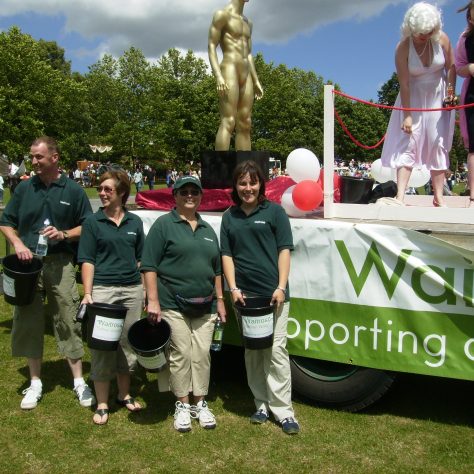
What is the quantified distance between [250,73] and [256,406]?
395 centimetres

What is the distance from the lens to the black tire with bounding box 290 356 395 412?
357cm

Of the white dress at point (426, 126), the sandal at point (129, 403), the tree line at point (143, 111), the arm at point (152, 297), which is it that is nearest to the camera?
the arm at point (152, 297)

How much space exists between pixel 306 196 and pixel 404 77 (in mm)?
1386

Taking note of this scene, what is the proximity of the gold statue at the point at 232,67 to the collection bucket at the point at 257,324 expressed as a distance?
2.98m

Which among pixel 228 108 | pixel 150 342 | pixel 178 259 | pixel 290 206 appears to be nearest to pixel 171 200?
pixel 290 206

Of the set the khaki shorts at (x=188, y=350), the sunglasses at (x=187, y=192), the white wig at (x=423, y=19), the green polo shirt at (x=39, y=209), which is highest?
the white wig at (x=423, y=19)

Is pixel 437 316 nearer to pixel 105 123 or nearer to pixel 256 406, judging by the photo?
pixel 256 406

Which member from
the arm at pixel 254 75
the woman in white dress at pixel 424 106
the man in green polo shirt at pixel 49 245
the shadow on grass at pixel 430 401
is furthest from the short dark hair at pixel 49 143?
the arm at pixel 254 75

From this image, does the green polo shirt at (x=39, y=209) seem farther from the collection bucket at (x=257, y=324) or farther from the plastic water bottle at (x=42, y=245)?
the collection bucket at (x=257, y=324)

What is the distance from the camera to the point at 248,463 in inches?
120

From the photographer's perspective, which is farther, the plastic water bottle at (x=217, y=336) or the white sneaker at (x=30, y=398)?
the white sneaker at (x=30, y=398)

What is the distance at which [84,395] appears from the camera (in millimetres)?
3938

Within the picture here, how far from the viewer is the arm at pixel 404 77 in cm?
429

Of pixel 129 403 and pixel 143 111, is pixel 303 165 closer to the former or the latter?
pixel 129 403
